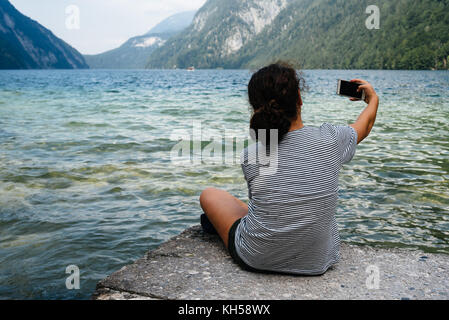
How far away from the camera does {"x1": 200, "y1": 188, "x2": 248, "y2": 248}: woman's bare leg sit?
3793 mm

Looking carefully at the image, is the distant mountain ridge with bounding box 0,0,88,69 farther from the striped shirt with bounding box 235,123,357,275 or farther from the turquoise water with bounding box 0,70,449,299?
the striped shirt with bounding box 235,123,357,275

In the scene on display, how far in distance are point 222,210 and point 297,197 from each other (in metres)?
1.02

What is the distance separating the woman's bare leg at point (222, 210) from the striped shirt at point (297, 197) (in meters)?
0.43

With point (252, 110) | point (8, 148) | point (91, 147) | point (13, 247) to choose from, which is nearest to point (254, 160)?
point (252, 110)

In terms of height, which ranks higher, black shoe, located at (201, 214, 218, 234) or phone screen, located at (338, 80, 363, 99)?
phone screen, located at (338, 80, 363, 99)

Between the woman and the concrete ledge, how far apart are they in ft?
0.66

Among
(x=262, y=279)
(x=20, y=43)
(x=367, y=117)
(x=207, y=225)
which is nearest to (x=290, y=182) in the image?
(x=262, y=279)

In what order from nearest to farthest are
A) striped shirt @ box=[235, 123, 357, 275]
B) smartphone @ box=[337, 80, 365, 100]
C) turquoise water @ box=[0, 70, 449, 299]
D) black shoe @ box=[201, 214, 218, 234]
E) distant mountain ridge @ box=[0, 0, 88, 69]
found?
striped shirt @ box=[235, 123, 357, 275]
smartphone @ box=[337, 80, 365, 100]
black shoe @ box=[201, 214, 218, 234]
turquoise water @ box=[0, 70, 449, 299]
distant mountain ridge @ box=[0, 0, 88, 69]

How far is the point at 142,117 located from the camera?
18.0m

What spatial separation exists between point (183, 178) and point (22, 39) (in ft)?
702

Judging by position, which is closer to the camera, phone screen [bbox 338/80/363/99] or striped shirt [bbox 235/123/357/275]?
striped shirt [bbox 235/123/357/275]

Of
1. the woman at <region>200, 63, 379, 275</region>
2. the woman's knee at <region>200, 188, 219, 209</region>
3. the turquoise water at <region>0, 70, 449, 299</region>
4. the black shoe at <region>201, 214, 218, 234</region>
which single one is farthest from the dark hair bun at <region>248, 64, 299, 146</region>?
the turquoise water at <region>0, 70, 449, 299</region>

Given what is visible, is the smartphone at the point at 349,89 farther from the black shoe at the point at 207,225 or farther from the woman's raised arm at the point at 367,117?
the black shoe at the point at 207,225

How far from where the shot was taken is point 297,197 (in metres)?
3.08
